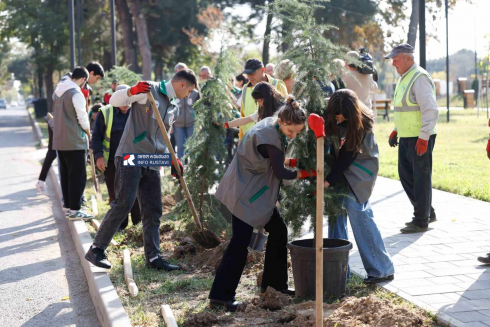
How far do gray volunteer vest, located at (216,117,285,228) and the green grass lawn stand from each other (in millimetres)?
5386

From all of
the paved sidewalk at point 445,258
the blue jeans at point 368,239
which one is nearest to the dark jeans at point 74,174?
the paved sidewalk at point 445,258

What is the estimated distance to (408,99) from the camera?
7.37m

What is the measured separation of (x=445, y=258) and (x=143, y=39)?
83.3ft

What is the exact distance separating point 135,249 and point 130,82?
5.17 meters

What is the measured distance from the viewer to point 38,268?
698cm

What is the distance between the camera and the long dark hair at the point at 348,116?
501cm

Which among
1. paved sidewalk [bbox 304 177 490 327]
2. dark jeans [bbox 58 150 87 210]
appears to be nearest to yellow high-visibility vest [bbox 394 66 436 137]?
paved sidewalk [bbox 304 177 490 327]

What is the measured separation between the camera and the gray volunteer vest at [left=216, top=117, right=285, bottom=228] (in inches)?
191

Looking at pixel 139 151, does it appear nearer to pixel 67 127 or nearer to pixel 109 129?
pixel 109 129

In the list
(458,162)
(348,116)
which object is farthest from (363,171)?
(458,162)

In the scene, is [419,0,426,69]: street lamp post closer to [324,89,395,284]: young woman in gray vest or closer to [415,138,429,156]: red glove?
[415,138,429,156]: red glove

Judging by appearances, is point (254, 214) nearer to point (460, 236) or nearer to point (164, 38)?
point (460, 236)

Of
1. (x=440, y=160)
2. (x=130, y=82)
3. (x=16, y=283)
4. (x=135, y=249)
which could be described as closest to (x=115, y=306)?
(x=16, y=283)

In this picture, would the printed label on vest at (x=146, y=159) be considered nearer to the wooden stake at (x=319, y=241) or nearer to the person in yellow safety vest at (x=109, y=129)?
the person in yellow safety vest at (x=109, y=129)
